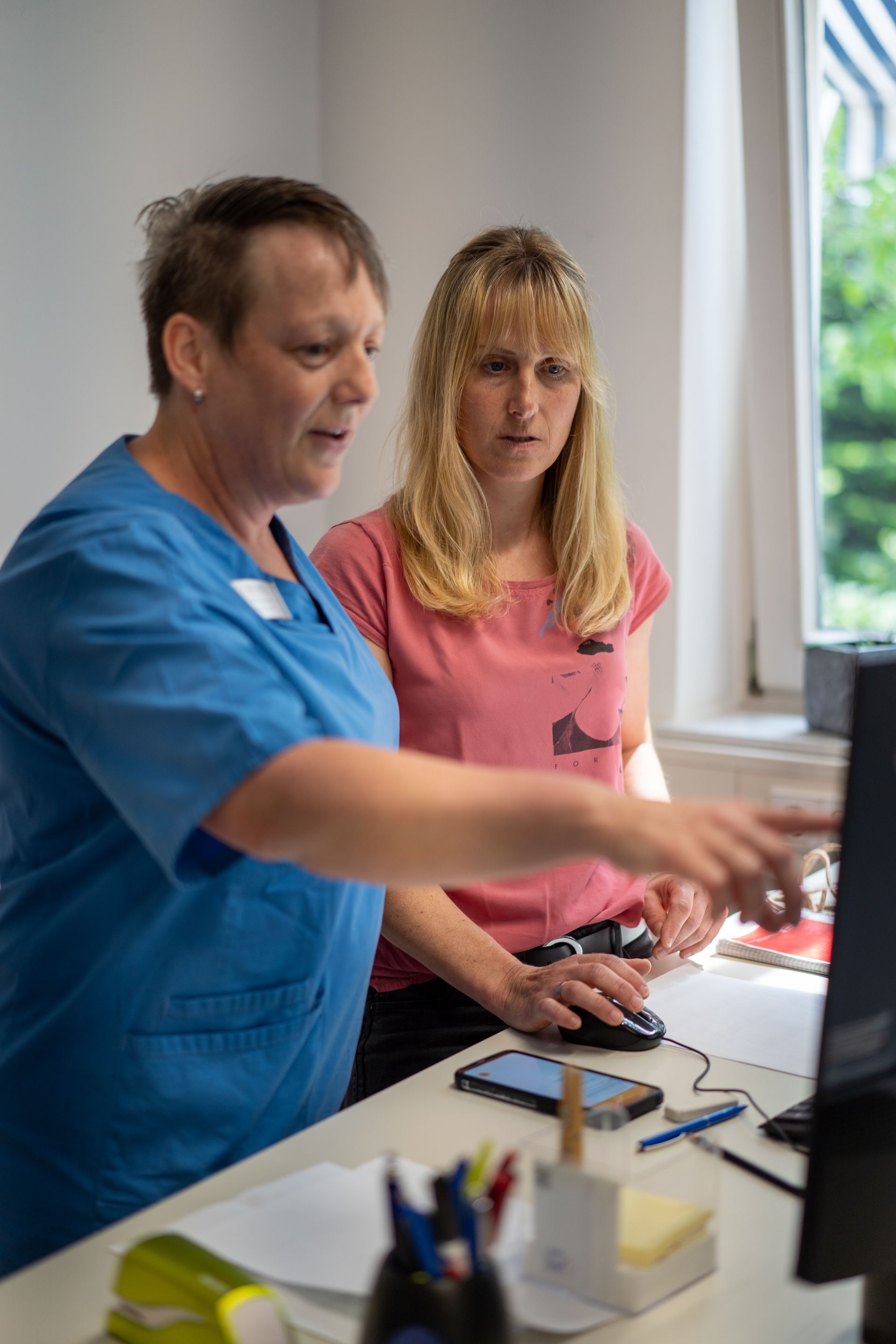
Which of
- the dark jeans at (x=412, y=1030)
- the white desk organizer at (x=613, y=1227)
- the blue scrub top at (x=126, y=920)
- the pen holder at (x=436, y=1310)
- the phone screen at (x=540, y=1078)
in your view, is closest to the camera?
the pen holder at (x=436, y=1310)

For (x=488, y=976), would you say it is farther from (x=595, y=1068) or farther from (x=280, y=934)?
(x=280, y=934)

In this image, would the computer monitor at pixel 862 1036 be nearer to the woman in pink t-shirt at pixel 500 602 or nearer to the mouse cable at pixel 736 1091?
the mouse cable at pixel 736 1091

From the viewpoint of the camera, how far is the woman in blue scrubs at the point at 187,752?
0.91 metres

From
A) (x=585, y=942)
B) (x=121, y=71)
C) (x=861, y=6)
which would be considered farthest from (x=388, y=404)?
(x=585, y=942)

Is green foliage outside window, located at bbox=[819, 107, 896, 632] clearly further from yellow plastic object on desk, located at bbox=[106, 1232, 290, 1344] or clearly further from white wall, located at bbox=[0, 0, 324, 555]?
yellow plastic object on desk, located at bbox=[106, 1232, 290, 1344]

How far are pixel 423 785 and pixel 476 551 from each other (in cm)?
93

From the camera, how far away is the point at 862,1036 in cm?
78

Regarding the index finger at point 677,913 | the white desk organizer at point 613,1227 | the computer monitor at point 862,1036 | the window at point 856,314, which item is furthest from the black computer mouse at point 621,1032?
the window at point 856,314

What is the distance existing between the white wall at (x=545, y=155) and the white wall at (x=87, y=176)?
1.07ft

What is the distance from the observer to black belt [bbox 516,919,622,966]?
160cm

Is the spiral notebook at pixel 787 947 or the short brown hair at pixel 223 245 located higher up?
the short brown hair at pixel 223 245

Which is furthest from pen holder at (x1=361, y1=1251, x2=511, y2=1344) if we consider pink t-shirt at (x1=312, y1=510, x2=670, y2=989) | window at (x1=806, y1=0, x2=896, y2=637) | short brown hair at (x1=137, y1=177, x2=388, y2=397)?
window at (x1=806, y1=0, x2=896, y2=637)

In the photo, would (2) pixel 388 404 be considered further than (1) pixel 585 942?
Yes

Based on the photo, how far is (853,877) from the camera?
0.76 metres
